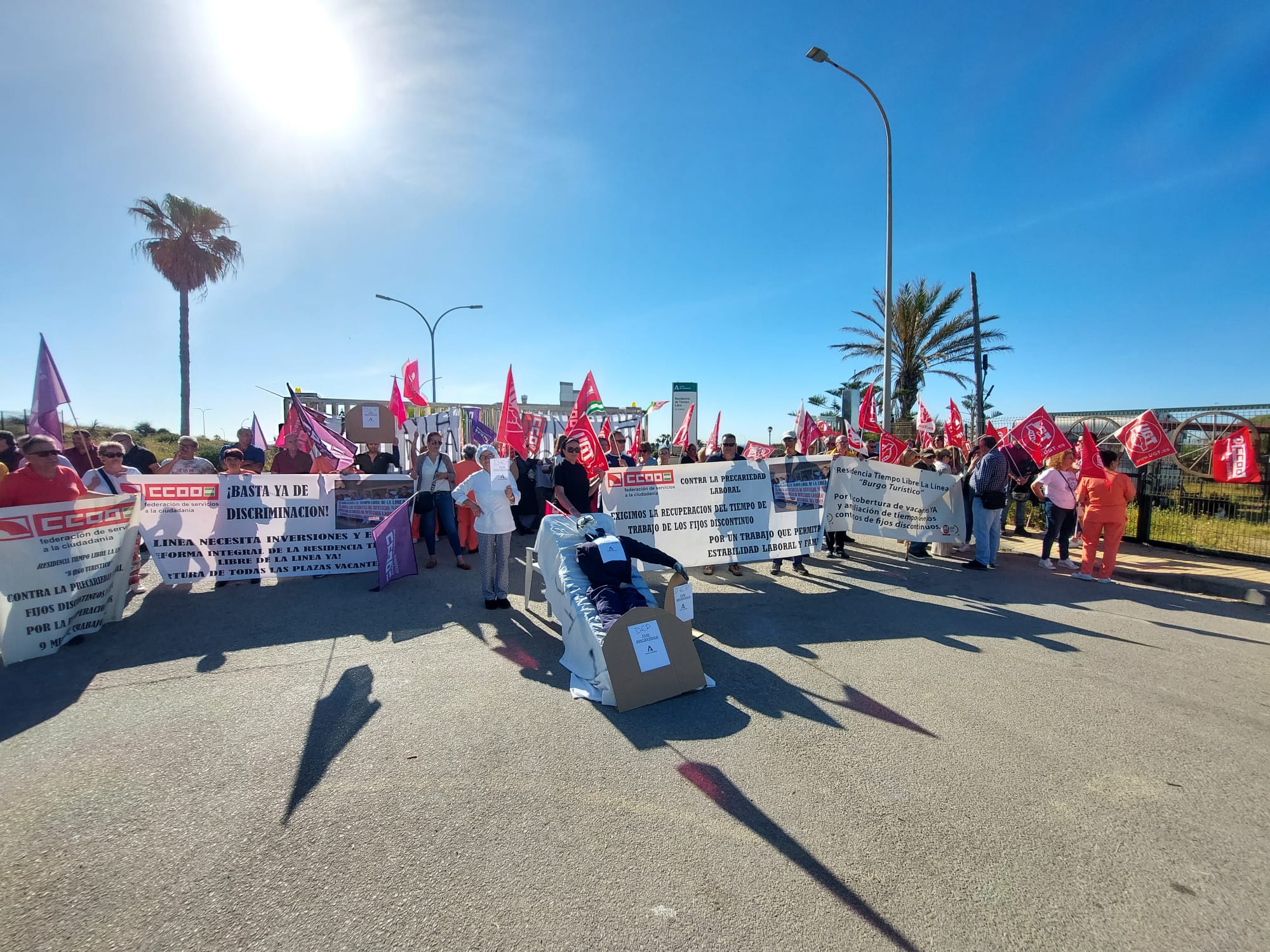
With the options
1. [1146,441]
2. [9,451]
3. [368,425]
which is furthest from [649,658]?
[1146,441]

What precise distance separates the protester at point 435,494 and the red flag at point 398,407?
3549 millimetres

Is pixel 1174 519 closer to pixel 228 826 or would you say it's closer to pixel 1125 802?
pixel 1125 802

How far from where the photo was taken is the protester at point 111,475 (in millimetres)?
6344

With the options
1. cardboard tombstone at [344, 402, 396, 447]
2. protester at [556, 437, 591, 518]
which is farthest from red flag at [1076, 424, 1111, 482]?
cardboard tombstone at [344, 402, 396, 447]

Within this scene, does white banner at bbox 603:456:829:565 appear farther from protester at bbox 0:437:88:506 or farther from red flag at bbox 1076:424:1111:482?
protester at bbox 0:437:88:506

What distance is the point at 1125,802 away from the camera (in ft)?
9.59

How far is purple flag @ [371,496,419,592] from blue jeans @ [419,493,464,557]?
679 millimetres

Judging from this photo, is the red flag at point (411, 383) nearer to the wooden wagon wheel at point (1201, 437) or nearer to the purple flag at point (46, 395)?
the purple flag at point (46, 395)

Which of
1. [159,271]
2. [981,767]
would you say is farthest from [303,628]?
[159,271]

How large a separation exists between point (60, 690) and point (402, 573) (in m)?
3.33

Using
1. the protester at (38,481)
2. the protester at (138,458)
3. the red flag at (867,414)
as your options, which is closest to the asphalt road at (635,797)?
the protester at (38,481)

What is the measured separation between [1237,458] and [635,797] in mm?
11058

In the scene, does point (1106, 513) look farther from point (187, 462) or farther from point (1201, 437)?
point (187, 462)

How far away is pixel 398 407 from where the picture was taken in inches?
459
